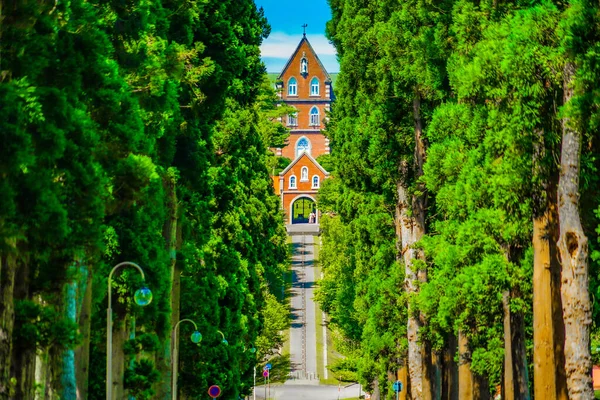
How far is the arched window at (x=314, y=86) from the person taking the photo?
568ft

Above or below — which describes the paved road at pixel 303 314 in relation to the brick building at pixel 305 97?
below

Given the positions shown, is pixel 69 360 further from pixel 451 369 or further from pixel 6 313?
pixel 451 369

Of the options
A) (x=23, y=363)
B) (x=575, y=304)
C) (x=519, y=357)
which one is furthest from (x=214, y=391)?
(x=575, y=304)

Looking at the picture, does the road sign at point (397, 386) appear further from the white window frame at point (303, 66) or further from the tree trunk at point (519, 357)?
the white window frame at point (303, 66)

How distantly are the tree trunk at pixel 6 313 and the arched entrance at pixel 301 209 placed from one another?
135 metres

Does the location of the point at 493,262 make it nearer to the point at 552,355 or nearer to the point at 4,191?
the point at 552,355

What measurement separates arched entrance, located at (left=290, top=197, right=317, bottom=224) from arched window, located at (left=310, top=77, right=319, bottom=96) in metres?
23.0

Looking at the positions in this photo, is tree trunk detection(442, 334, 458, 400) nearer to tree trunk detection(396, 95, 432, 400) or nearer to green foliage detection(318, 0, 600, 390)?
tree trunk detection(396, 95, 432, 400)

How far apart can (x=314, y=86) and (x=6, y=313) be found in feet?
516

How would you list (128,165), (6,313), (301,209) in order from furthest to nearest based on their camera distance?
(301,209), (128,165), (6,313)

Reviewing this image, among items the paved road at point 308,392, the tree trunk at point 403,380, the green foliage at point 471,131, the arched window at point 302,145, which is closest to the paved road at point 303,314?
the paved road at point 308,392

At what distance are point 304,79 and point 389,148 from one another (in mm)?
137400

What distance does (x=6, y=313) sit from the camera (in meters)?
17.5

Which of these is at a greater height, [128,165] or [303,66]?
[303,66]
